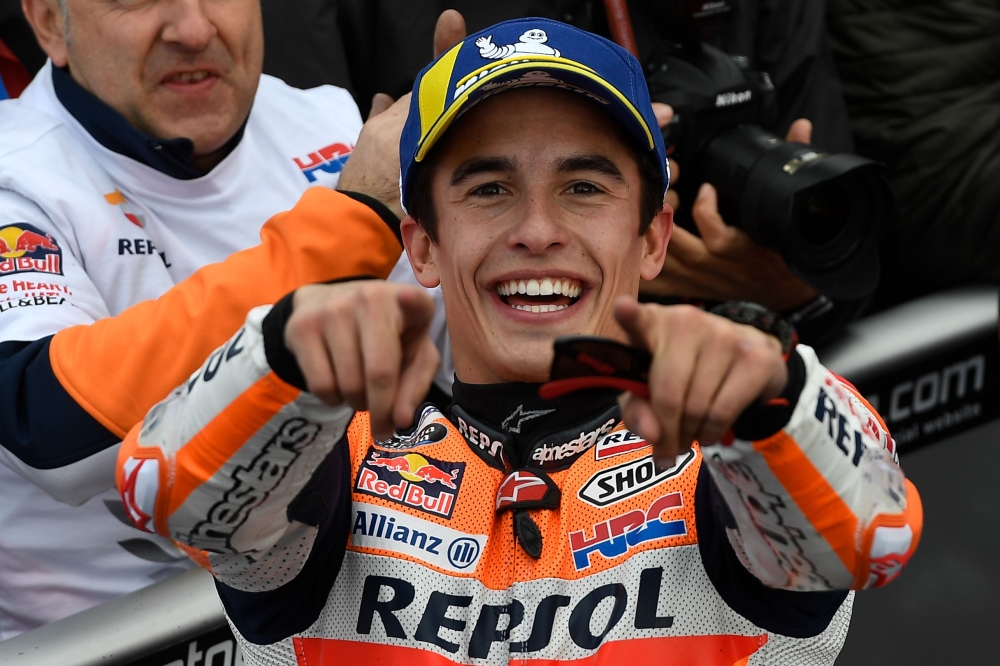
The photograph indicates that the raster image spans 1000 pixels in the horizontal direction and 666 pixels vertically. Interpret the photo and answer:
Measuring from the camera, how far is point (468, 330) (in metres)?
1.71

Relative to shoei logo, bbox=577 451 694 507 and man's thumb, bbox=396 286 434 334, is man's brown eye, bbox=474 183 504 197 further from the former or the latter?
man's thumb, bbox=396 286 434 334

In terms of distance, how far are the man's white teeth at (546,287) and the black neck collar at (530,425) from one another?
14 cm

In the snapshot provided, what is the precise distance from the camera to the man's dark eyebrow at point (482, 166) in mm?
1646

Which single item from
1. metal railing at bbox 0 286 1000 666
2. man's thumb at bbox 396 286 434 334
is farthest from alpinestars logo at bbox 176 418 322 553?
metal railing at bbox 0 286 1000 666

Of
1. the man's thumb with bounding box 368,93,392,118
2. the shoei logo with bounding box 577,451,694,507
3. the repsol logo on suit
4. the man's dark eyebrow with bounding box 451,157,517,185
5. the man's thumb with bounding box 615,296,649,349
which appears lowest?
the repsol logo on suit

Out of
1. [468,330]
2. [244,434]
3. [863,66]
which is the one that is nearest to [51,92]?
[468,330]

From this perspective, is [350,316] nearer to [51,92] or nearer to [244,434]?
[244,434]

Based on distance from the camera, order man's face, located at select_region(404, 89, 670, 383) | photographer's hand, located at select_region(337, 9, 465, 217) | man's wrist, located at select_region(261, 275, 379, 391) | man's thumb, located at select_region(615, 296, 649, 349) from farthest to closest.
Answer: photographer's hand, located at select_region(337, 9, 465, 217), man's face, located at select_region(404, 89, 670, 383), man's wrist, located at select_region(261, 275, 379, 391), man's thumb, located at select_region(615, 296, 649, 349)

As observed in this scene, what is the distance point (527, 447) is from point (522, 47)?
1.76 ft

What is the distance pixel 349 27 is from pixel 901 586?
1.70 meters

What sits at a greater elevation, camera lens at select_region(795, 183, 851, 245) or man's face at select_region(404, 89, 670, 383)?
man's face at select_region(404, 89, 670, 383)

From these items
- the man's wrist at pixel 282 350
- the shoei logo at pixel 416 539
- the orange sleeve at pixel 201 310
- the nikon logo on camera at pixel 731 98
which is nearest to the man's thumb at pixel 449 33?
the orange sleeve at pixel 201 310

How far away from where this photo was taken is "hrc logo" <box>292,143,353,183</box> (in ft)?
7.95

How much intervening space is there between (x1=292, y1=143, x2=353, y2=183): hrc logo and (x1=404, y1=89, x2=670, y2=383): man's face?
773 mm
